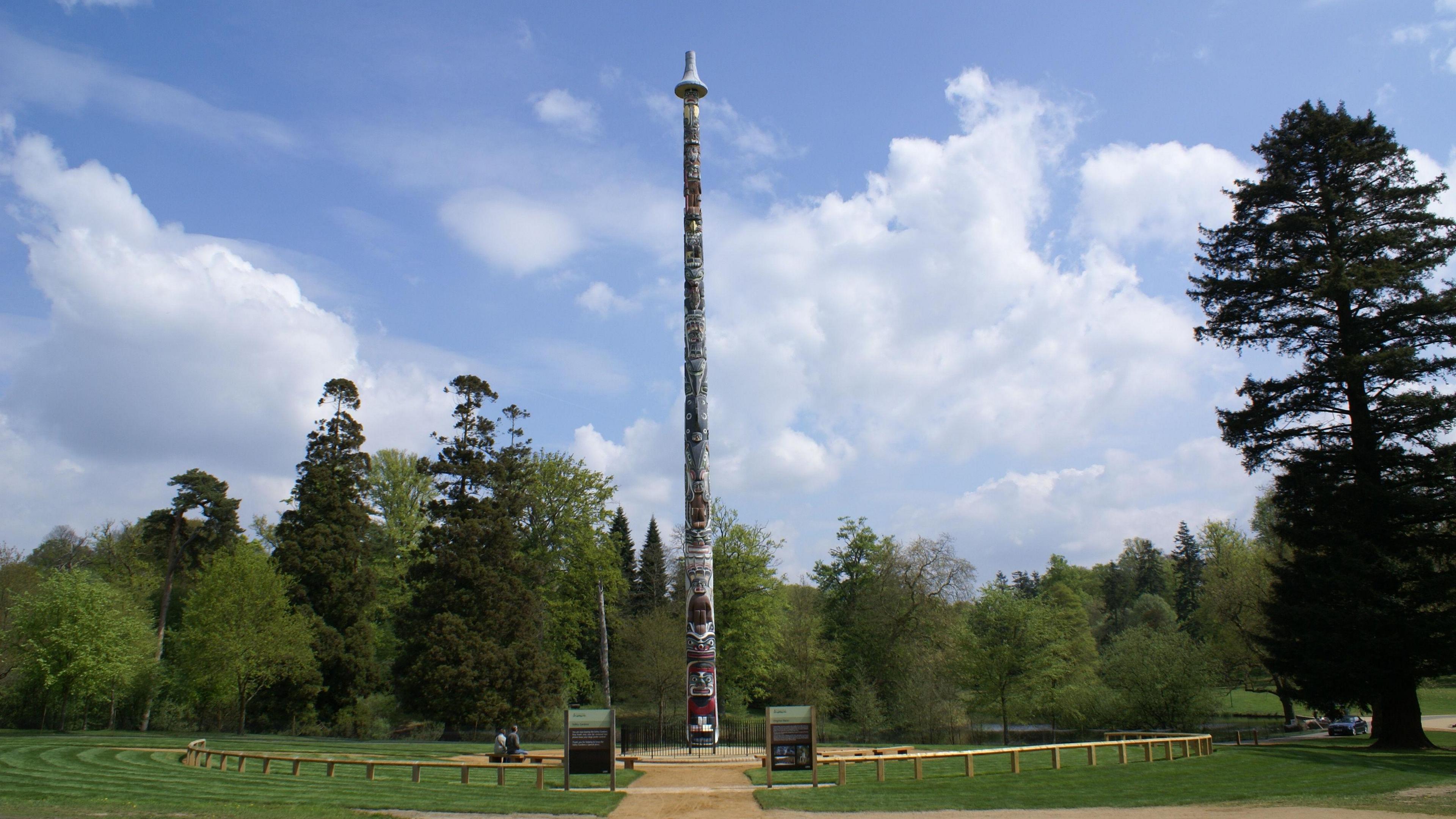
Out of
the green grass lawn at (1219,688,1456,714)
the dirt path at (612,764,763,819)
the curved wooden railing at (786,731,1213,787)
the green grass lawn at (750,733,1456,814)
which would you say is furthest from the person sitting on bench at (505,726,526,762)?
the green grass lawn at (1219,688,1456,714)

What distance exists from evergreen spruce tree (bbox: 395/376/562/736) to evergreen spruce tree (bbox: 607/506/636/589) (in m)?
23.8

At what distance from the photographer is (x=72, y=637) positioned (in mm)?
30781

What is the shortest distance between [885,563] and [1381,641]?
28.4 metres

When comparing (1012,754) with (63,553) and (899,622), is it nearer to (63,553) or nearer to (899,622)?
(899,622)

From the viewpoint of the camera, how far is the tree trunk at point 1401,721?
22.8 meters

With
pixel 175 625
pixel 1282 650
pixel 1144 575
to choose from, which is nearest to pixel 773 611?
pixel 1282 650

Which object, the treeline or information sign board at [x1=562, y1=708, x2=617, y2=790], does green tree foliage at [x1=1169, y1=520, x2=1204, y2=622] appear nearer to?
the treeline

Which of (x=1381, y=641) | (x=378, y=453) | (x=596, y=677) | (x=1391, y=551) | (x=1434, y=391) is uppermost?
(x=378, y=453)

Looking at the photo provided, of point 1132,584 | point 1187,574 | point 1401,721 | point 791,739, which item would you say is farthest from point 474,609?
point 1132,584

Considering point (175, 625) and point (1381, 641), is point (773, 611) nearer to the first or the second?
point (1381, 641)

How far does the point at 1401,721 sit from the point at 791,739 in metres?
17.3

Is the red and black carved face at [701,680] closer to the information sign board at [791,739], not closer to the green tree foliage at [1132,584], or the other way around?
the information sign board at [791,739]

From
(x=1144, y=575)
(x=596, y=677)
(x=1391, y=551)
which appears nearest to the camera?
(x=1391, y=551)

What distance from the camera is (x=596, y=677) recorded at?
177 feet
